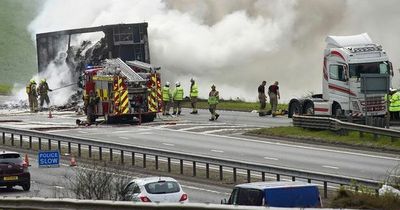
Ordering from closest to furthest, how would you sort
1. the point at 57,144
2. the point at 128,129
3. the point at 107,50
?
the point at 57,144 → the point at 128,129 → the point at 107,50

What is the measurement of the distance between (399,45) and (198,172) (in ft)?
76.7

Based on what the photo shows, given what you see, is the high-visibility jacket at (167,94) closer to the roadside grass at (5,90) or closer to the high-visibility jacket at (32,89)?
the high-visibility jacket at (32,89)

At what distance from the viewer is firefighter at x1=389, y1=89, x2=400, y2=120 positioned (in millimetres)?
43603

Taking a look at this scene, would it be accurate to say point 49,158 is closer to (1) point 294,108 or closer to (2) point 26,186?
(2) point 26,186

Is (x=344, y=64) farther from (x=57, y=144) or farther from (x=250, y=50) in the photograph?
(x=250, y=50)

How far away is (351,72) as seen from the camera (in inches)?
1705

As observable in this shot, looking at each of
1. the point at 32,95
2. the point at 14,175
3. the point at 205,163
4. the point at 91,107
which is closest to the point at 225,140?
the point at 91,107

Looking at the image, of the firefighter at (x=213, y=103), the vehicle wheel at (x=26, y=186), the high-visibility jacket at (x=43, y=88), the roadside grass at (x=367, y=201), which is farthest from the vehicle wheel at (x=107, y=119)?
the roadside grass at (x=367, y=201)

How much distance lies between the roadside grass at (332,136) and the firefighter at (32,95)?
55.0ft

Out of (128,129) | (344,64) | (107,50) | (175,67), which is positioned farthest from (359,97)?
(175,67)

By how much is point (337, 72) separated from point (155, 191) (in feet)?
65.6

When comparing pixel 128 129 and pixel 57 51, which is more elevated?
pixel 57 51

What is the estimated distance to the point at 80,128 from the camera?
Result: 4753 cm

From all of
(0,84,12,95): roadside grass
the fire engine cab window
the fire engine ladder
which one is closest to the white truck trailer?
the fire engine cab window
